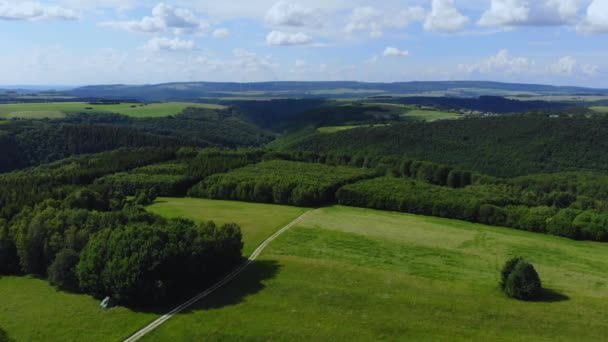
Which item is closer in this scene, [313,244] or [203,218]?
[313,244]

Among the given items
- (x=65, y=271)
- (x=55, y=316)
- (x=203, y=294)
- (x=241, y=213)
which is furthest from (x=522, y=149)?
(x=55, y=316)

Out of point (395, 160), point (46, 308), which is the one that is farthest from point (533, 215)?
point (46, 308)

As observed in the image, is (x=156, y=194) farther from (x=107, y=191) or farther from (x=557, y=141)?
(x=557, y=141)

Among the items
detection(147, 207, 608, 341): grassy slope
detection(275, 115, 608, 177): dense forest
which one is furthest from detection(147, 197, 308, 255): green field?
detection(275, 115, 608, 177): dense forest

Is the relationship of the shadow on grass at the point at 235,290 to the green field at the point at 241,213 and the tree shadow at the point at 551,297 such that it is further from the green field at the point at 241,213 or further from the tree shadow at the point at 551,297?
the tree shadow at the point at 551,297

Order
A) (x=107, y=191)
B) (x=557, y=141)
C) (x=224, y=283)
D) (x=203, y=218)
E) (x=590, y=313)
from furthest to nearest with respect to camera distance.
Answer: (x=557, y=141), (x=107, y=191), (x=203, y=218), (x=224, y=283), (x=590, y=313)

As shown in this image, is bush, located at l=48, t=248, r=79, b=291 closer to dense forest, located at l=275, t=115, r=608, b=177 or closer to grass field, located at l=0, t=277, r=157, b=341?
grass field, located at l=0, t=277, r=157, b=341

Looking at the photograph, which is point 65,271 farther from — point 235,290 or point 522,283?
point 522,283
